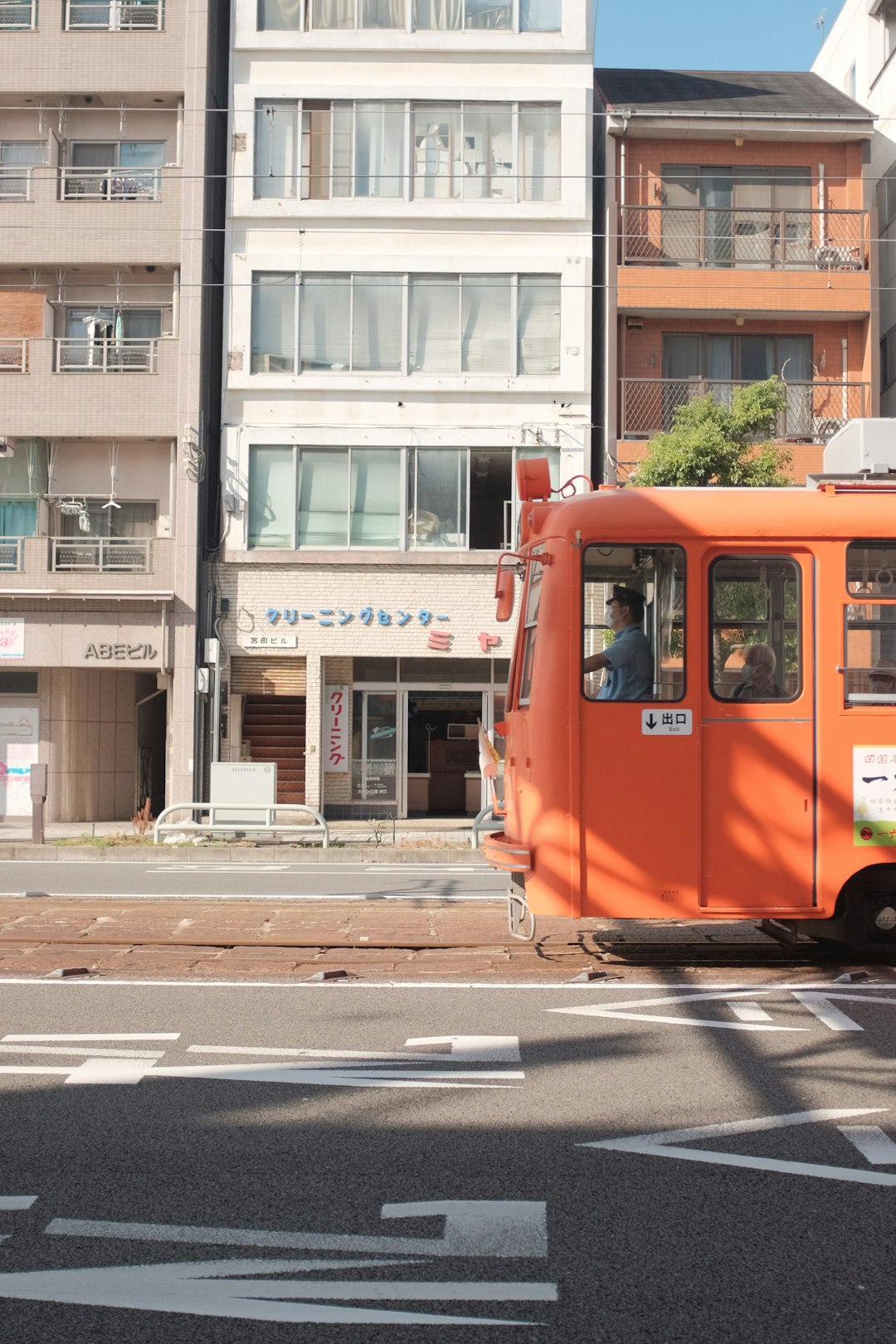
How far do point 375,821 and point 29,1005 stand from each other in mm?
17736

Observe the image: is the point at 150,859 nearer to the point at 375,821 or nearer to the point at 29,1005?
the point at 375,821

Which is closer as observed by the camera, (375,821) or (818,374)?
(375,821)

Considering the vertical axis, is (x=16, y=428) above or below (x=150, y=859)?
above

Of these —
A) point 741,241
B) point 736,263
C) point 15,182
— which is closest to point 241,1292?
point 736,263

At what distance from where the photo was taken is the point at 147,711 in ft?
93.8

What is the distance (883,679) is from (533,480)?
242 cm

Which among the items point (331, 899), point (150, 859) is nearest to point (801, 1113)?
point (331, 899)

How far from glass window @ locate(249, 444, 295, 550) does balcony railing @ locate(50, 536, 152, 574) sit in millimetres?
2078

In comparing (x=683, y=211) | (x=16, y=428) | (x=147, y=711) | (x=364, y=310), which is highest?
(x=683, y=211)

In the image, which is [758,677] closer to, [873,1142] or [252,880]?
[873,1142]

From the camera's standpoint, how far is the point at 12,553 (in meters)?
26.1

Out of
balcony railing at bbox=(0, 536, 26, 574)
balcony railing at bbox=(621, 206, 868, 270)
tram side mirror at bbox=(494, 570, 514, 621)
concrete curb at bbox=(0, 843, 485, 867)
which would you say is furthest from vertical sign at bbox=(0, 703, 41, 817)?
tram side mirror at bbox=(494, 570, 514, 621)

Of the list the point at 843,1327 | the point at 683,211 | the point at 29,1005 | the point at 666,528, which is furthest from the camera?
the point at 683,211

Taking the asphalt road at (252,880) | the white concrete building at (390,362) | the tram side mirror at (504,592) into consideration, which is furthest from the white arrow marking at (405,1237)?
the white concrete building at (390,362)
